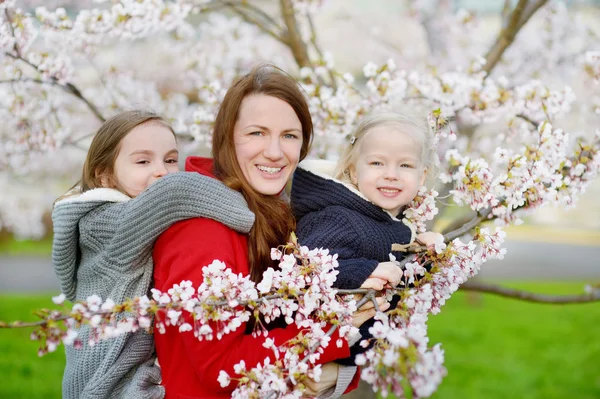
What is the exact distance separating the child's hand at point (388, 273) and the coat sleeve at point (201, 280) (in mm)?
219

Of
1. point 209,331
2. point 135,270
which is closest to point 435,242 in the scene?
point 209,331

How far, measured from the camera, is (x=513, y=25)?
3162 mm

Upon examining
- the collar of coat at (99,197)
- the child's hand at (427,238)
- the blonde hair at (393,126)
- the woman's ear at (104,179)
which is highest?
the blonde hair at (393,126)

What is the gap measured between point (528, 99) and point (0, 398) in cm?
436

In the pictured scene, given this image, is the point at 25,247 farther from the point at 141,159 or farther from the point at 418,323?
the point at 418,323

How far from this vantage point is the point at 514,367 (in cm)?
584

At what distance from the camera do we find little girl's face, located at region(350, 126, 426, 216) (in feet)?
6.93

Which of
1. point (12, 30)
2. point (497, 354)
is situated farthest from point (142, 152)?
point (497, 354)

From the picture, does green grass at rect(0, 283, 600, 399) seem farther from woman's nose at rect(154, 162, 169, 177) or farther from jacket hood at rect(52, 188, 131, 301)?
woman's nose at rect(154, 162, 169, 177)

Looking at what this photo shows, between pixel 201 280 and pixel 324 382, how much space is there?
506mm

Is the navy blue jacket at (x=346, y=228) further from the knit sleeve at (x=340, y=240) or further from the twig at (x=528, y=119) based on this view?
the twig at (x=528, y=119)

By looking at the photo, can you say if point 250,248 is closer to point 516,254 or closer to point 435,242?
point 435,242

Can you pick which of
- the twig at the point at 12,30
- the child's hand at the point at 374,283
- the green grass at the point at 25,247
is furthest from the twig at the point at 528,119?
the green grass at the point at 25,247

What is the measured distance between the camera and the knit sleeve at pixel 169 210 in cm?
177
